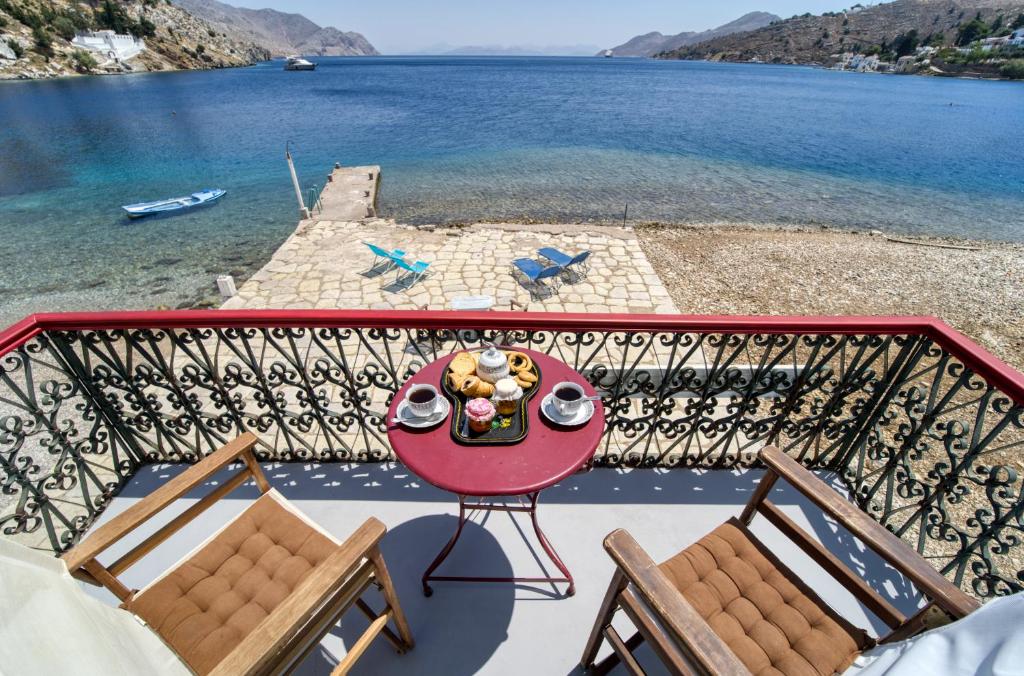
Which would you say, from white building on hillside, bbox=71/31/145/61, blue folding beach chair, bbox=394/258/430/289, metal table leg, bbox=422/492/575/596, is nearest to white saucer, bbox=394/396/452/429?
metal table leg, bbox=422/492/575/596

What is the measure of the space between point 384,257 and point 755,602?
10.2 metres

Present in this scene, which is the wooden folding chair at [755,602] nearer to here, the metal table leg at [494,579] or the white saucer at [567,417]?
the metal table leg at [494,579]

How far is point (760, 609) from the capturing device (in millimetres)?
1826

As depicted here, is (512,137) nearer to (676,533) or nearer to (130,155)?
(130,155)

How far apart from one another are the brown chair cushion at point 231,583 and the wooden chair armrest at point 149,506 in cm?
32

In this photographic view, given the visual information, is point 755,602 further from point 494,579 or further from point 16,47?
point 16,47

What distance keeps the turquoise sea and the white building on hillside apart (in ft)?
87.4

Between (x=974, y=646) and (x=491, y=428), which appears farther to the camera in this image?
(x=491, y=428)

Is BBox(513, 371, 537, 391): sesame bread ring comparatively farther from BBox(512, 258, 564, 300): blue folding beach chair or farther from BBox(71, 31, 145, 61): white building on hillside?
BBox(71, 31, 145, 61): white building on hillside

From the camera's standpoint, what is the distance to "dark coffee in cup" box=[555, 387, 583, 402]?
2.18 meters

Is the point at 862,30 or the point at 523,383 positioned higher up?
the point at 862,30

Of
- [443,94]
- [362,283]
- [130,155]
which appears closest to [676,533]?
[362,283]

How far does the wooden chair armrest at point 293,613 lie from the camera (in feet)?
4.20

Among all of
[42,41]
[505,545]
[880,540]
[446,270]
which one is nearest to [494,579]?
[505,545]
